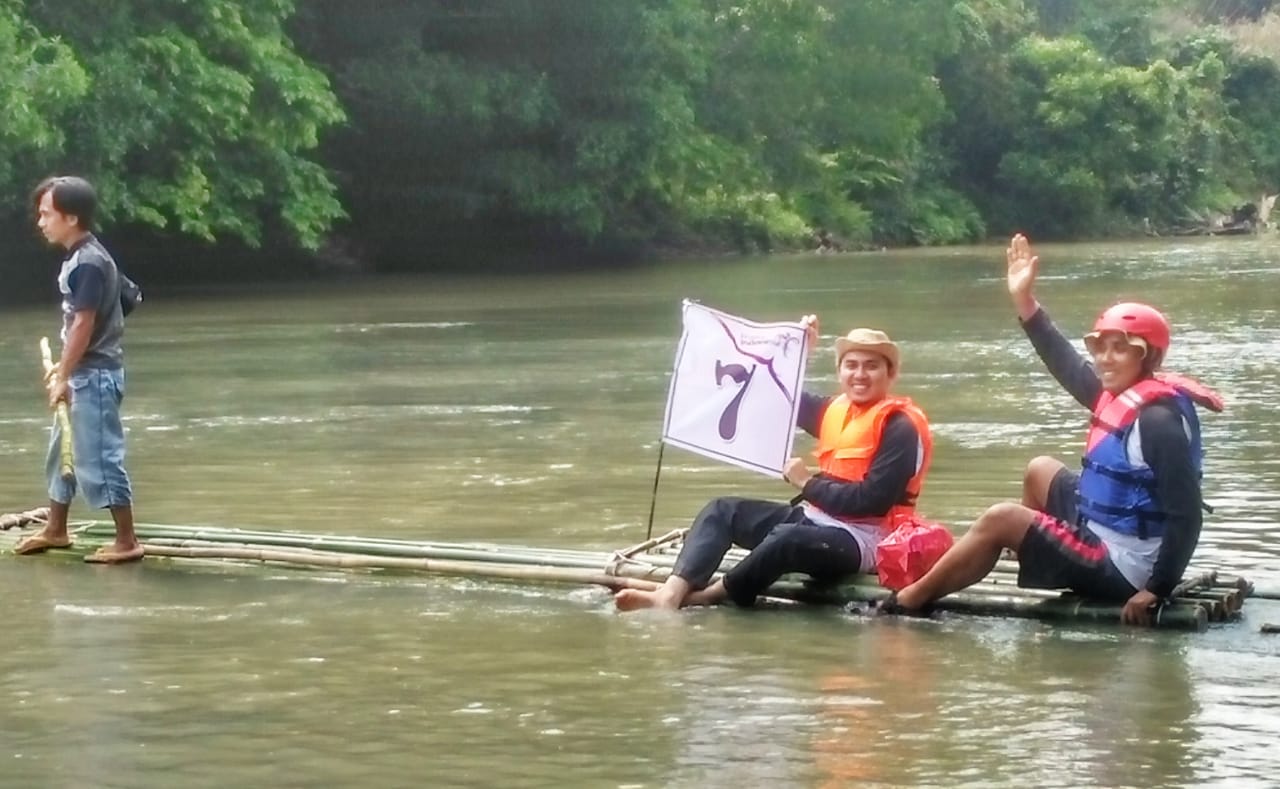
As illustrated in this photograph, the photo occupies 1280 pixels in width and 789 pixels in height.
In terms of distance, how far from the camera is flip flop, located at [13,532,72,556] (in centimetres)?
1024

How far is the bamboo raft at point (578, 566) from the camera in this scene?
8414mm

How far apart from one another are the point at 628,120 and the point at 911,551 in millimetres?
38992

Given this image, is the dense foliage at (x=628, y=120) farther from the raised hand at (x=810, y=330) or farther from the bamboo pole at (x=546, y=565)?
the raised hand at (x=810, y=330)

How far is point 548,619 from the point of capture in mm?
8773

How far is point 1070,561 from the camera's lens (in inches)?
329

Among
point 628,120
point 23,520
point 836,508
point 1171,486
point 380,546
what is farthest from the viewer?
point 628,120

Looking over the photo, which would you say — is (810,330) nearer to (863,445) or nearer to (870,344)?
(870,344)

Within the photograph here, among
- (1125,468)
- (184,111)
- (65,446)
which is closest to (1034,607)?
(1125,468)

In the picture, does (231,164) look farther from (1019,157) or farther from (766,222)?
(1019,157)

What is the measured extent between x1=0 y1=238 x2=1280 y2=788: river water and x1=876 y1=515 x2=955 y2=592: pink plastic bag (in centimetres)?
25

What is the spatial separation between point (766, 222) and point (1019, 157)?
1753 centimetres

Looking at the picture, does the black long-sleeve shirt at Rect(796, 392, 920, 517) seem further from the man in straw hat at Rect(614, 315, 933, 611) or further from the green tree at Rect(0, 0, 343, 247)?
the green tree at Rect(0, 0, 343, 247)

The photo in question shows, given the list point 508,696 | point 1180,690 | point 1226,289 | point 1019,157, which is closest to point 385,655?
point 508,696

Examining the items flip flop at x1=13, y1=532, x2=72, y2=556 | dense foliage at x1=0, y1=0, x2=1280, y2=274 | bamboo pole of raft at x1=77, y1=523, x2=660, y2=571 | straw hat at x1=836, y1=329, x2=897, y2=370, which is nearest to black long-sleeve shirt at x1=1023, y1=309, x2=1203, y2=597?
straw hat at x1=836, y1=329, x2=897, y2=370
